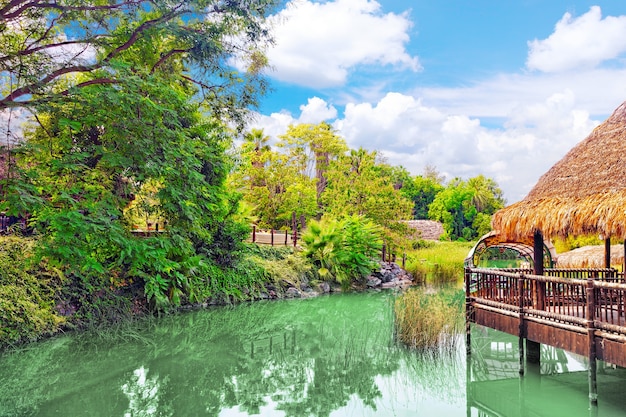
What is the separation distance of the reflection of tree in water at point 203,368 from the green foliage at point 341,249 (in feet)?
16.9

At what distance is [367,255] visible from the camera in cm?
1781

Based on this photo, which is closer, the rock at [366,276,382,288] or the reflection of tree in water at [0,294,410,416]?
the reflection of tree in water at [0,294,410,416]

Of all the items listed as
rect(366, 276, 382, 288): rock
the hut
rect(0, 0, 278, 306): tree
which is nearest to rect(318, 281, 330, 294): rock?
rect(366, 276, 382, 288): rock

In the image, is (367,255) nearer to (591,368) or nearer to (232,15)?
(232,15)

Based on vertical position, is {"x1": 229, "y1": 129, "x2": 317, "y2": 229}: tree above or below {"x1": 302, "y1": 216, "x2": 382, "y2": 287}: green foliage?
above

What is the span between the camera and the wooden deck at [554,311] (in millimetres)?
5109

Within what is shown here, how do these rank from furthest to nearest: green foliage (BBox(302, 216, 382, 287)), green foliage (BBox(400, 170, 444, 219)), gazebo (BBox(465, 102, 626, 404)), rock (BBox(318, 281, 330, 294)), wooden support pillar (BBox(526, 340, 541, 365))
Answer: green foliage (BBox(400, 170, 444, 219)) < green foliage (BBox(302, 216, 382, 287)) < rock (BBox(318, 281, 330, 294)) < wooden support pillar (BBox(526, 340, 541, 365)) < gazebo (BBox(465, 102, 626, 404))

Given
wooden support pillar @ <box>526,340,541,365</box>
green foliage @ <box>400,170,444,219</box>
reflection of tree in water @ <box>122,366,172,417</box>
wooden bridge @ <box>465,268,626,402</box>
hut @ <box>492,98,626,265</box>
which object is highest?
green foliage @ <box>400,170,444,219</box>

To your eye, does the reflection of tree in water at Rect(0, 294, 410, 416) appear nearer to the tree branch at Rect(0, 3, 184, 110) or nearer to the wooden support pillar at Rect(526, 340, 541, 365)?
the wooden support pillar at Rect(526, 340, 541, 365)

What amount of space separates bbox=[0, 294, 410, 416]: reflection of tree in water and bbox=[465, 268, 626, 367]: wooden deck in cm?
166

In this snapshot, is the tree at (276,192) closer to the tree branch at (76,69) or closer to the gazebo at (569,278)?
the tree branch at (76,69)

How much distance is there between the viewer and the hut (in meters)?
5.90

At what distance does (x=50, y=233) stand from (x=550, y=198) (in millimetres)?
6527

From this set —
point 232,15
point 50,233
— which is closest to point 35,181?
point 50,233
